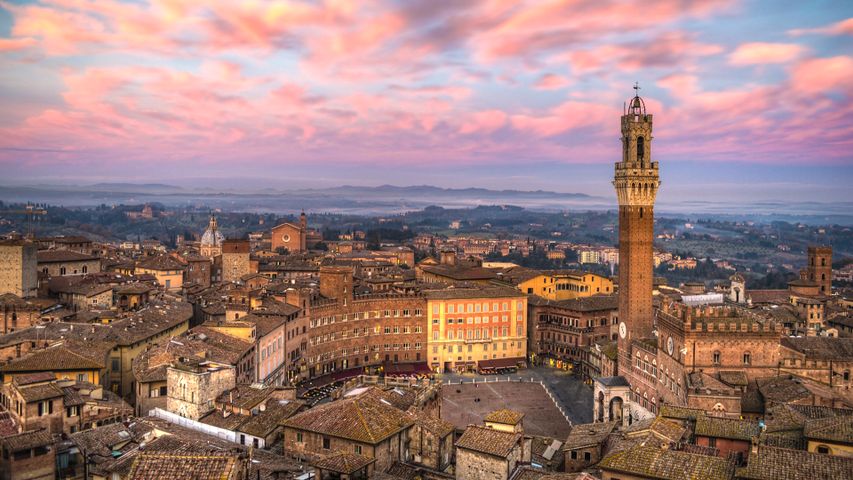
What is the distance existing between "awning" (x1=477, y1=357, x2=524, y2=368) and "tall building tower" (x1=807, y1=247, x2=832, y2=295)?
49613 millimetres

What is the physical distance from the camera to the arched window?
59.6 metres

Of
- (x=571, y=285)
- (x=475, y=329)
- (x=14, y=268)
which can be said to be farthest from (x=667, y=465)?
(x=571, y=285)

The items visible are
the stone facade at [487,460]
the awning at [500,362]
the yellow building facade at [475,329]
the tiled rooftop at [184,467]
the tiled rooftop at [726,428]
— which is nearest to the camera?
the tiled rooftop at [184,467]

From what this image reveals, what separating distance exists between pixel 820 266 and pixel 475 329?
55.7 m

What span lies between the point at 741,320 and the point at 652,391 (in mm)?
8032

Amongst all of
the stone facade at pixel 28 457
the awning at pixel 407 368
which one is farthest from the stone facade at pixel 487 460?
the awning at pixel 407 368

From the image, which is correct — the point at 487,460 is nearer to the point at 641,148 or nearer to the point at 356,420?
the point at 356,420

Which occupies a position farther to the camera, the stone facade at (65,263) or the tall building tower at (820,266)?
the tall building tower at (820,266)

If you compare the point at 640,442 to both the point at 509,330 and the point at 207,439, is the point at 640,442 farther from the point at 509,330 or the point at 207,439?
the point at 509,330

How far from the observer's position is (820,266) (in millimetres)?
101188

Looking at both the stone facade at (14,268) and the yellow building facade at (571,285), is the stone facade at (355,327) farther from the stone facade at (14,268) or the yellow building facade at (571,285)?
the stone facade at (14,268)

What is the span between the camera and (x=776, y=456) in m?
25.4

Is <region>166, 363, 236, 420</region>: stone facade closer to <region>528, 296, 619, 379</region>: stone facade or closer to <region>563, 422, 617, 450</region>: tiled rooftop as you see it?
<region>563, 422, 617, 450</region>: tiled rooftop

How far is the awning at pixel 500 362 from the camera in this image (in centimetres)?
7431
